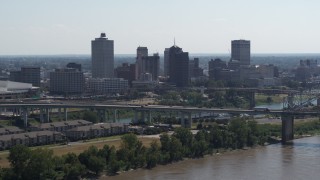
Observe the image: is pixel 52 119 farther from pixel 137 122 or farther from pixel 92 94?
pixel 92 94

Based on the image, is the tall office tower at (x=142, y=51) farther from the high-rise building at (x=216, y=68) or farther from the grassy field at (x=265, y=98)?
the grassy field at (x=265, y=98)

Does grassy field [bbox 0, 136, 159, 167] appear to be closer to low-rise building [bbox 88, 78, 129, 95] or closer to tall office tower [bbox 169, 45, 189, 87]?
low-rise building [bbox 88, 78, 129, 95]

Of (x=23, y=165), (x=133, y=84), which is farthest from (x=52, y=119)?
(x=133, y=84)

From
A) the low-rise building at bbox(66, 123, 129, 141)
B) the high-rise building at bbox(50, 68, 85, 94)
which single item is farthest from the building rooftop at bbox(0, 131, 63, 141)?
the high-rise building at bbox(50, 68, 85, 94)

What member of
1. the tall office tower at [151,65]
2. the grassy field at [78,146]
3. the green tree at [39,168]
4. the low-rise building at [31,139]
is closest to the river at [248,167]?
the green tree at [39,168]

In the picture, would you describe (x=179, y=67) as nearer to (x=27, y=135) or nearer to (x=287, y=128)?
(x=287, y=128)

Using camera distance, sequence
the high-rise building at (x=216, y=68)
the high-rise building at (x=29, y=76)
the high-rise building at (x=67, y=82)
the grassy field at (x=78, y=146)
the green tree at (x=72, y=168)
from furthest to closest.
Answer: the high-rise building at (x=216, y=68), the high-rise building at (x=29, y=76), the high-rise building at (x=67, y=82), the grassy field at (x=78, y=146), the green tree at (x=72, y=168)
